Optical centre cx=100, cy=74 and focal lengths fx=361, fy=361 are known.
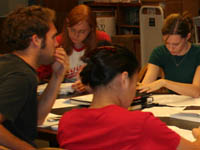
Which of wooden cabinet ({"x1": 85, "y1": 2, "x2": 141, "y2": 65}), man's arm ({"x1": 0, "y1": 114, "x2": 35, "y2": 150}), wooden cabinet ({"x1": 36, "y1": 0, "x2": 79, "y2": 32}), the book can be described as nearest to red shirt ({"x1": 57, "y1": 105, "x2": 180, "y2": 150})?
man's arm ({"x1": 0, "y1": 114, "x2": 35, "y2": 150})

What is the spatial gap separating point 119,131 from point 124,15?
5148 millimetres

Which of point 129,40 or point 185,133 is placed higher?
point 129,40

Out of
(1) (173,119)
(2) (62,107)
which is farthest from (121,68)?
(2) (62,107)

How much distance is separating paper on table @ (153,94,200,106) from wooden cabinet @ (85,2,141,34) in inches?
143

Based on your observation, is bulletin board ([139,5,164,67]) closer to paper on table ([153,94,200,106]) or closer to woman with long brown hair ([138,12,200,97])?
woman with long brown hair ([138,12,200,97])

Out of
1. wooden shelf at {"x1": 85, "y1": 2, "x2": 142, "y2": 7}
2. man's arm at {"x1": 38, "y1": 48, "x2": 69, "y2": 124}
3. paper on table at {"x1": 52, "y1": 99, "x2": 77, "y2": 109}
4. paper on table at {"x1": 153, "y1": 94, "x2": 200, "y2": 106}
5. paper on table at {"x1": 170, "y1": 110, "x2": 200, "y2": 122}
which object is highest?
wooden shelf at {"x1": 85, "y1": 2, "x2": 142, "y2": 7}

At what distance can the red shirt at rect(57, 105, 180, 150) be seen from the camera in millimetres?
1178

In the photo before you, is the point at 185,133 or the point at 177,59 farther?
the point at 177,59

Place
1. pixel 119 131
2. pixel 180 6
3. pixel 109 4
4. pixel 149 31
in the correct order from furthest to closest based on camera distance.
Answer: pixel 109 4, pixel 149 31, pixel 180 6, pixel 119 131

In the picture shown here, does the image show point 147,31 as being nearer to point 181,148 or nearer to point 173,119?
point 173,119

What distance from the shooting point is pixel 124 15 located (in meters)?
6.18

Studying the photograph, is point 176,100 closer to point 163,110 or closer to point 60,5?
point 163,110

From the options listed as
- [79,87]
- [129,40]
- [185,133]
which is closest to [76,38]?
[79,87]

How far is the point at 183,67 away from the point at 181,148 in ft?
5.12
